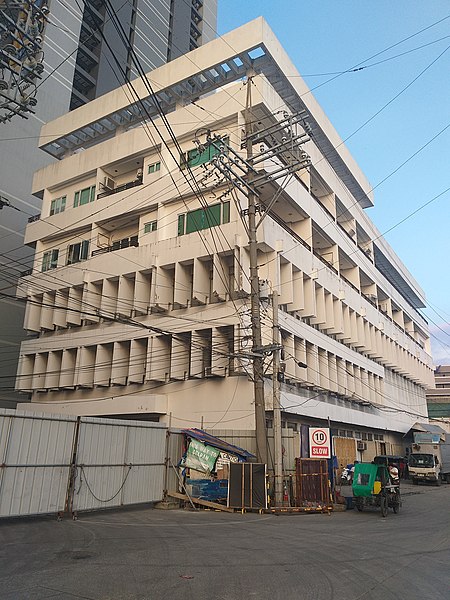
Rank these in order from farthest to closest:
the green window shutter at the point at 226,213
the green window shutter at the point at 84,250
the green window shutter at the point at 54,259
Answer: the green window shutter at the point at 54,259, the green window shutter at the point at 84,250, the green window shutter at the point at 226,213

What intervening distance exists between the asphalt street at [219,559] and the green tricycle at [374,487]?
254 cm

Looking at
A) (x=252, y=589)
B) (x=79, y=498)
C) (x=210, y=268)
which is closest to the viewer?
(x=252, y=589)

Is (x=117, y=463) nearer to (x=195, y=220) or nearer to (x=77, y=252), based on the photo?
(x=195, y=220)

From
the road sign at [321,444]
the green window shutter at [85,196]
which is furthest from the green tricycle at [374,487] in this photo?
the green window shutter at [85,196]

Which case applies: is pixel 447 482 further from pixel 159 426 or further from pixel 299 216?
pixel 159 426

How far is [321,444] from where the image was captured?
18.6 metres

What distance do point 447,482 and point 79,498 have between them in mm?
35062

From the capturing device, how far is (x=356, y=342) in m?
40.0

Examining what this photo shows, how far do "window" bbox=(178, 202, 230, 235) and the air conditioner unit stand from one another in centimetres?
926

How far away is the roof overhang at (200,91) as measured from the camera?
30.8 m

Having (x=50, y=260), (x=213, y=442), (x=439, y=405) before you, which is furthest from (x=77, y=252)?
(x=439, y=405)

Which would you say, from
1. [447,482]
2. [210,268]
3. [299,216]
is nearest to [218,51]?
[299,216]

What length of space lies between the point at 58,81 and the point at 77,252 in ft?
83.6

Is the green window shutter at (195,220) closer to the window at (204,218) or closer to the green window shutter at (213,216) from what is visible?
the window at (204,218)
